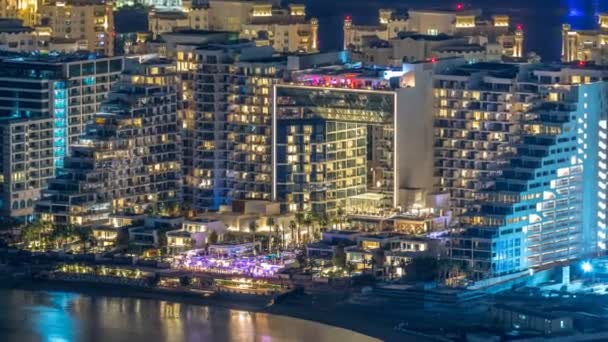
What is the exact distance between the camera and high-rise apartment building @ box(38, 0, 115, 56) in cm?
10662

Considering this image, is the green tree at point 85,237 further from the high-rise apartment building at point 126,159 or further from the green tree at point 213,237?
the green tree at point 213,237

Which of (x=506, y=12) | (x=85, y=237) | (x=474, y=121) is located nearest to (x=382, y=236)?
(x=474, y=121)

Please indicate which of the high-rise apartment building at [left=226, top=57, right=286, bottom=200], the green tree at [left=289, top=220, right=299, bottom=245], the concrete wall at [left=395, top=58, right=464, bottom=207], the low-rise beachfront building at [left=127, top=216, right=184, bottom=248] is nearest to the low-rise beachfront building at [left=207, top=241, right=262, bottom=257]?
the green tree at [left=289, top=220, right=299, bottom=245]

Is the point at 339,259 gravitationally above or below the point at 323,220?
below

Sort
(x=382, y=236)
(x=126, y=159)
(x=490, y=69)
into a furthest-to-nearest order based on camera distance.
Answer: (x=126, y=159) < (x=490, y=69) < (x=382, y=236)

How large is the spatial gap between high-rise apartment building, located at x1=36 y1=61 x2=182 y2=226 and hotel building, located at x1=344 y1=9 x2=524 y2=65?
9.82 metres

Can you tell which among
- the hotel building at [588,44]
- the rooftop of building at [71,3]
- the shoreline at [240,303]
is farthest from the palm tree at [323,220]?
the rooftop of building at [71,3]

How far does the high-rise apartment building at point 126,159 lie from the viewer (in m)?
83.9

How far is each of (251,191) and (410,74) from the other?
5.37m

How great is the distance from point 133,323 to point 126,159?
33.1ft

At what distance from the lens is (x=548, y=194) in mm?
79062

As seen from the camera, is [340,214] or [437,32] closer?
[340,214]

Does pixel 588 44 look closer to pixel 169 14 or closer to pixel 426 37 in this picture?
pixel 426 37

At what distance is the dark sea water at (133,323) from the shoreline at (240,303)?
11.4 inches
